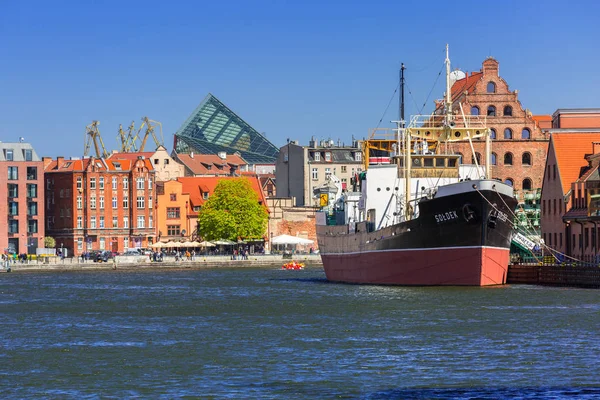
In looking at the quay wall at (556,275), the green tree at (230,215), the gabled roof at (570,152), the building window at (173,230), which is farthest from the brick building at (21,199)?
the quay wall at (556,275)

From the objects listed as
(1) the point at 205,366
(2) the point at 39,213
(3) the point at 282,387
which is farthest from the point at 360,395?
(2) the point at 39,213

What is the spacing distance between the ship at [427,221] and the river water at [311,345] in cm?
163

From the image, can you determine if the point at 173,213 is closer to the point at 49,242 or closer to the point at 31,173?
the point at 49,242

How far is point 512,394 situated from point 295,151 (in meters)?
144

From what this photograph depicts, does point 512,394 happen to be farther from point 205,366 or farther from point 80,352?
point 80,352

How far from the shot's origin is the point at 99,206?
15138cm

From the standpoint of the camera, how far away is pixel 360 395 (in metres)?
32.4

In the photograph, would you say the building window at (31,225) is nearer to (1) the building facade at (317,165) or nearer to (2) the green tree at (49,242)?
(2) the green tree at (49,242)

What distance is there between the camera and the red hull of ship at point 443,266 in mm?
66938

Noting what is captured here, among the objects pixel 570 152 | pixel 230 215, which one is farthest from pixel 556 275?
pixel 230 215

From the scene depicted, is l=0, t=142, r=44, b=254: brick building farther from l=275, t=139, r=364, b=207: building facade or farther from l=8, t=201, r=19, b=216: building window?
l=275, t=139, r=364, b=207: building facade

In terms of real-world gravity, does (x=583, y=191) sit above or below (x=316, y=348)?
above

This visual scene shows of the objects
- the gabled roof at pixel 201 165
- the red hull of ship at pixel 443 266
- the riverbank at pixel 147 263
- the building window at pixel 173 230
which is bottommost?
the riverbank at pixel 147 263

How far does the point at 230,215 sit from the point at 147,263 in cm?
1797
